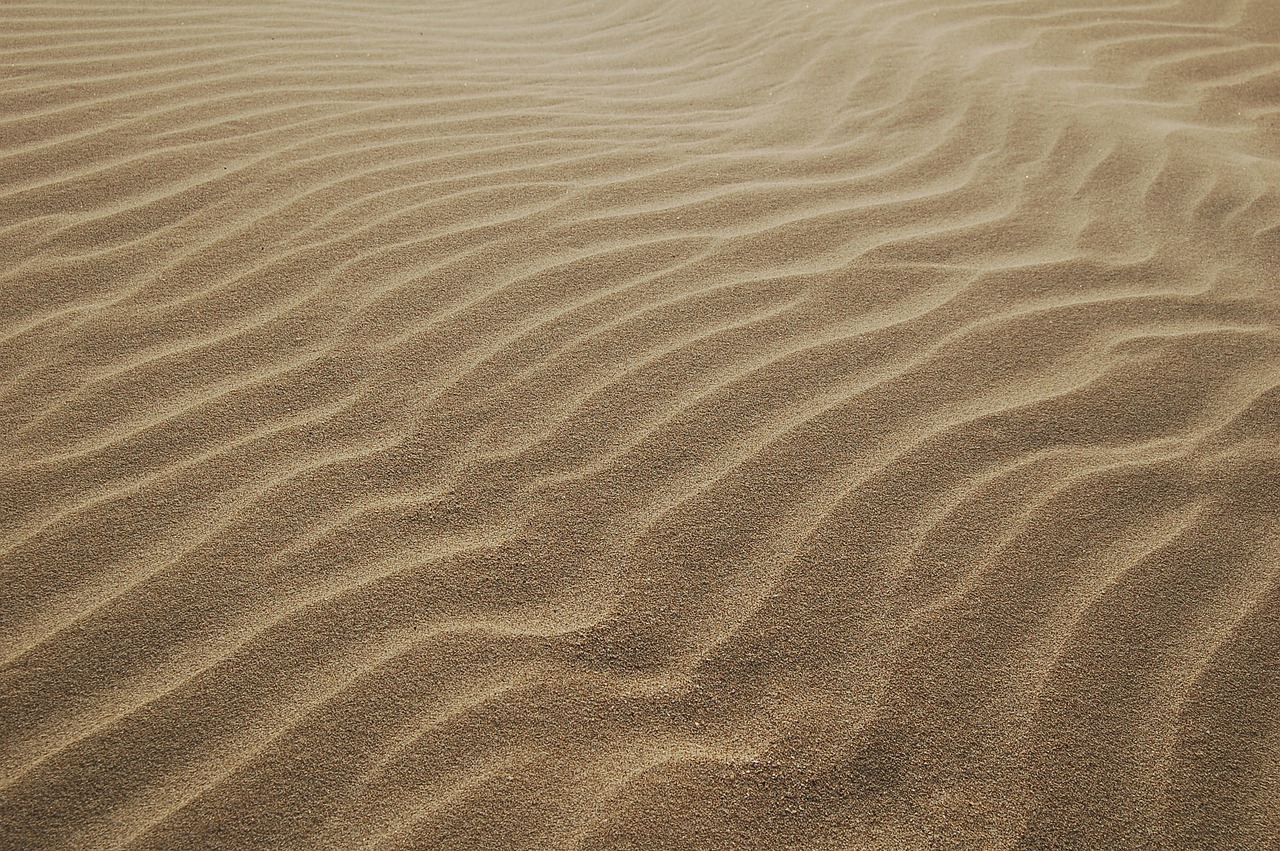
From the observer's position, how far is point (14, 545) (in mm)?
1440

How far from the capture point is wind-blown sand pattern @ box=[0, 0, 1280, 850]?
48.5 inches

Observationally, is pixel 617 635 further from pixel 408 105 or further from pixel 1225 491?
pixel 408 105

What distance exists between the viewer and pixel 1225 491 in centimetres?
167

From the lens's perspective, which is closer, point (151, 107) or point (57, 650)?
point (57, 650)

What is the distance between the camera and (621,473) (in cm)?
166

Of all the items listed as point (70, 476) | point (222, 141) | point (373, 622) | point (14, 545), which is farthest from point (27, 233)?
point (373, 622)

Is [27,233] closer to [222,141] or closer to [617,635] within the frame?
[222,141]

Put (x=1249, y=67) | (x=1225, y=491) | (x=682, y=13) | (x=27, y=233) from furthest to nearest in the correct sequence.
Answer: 1. (x=682, y=13)
2. (x=1249, y=67)
3. (x=27, y=233)
4. (x=1225, y=491)

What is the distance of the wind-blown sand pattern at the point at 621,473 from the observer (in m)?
1.23

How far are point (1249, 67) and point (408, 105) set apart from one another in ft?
10.9

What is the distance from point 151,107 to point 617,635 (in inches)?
93.8

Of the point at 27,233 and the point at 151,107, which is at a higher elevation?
the point at 151,107

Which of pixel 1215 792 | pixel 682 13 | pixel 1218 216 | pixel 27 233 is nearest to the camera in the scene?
pixel 1215 792

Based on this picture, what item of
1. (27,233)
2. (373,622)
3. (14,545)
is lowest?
(373,622)
